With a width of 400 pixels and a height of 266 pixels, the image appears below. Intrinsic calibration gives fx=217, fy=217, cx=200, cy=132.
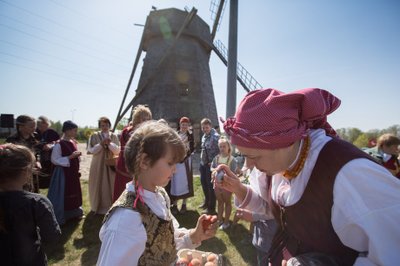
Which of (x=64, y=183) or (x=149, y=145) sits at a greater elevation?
(x=149, y=145)

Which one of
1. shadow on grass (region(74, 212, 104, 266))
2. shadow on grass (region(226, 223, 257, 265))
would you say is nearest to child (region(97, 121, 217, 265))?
shadow on grass (region(226, 223, 257, 265))

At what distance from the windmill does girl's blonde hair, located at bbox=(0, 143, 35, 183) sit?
1189cm

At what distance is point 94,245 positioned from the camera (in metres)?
3.78

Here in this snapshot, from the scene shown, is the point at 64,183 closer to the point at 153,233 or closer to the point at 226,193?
the point at 226,193

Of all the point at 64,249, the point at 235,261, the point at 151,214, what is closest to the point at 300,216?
the point at 151,214

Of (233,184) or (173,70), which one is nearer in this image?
(233,184)

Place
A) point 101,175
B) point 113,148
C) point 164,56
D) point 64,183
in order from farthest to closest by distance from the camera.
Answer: point 164,56 → point 101,175 → point 113,148 → point 64,183

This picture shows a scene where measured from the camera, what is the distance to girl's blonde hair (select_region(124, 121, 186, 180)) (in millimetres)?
1315

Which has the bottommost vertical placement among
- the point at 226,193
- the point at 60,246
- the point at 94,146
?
the point at 60,246

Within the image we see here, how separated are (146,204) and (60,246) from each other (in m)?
3.56

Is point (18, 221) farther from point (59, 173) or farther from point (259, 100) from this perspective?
point (59, 173)

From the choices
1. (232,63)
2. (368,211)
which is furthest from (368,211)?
(232,63)

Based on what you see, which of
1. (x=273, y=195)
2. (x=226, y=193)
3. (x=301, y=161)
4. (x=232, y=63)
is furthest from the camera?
(x=232, y=63)

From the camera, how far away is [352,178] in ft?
3.12
